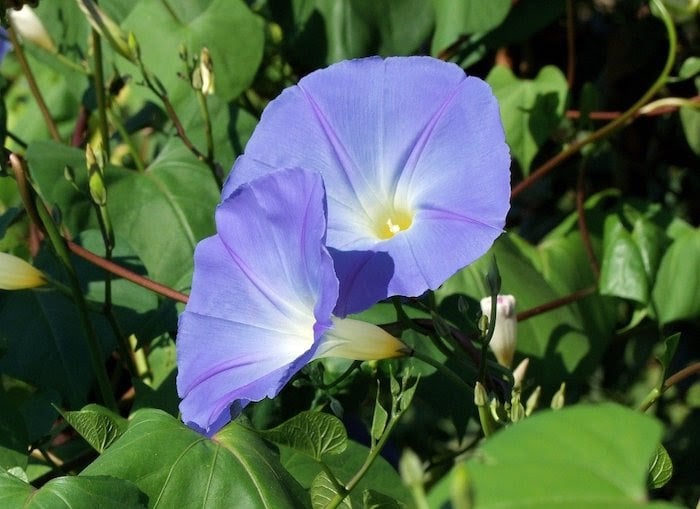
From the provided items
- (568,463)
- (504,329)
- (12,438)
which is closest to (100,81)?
(12,438)

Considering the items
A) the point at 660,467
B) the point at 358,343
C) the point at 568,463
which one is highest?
the point at 568,463

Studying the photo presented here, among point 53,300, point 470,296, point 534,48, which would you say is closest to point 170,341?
point 53,300

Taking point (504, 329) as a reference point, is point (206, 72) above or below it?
above

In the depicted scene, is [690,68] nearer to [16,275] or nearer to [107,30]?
[107,30]

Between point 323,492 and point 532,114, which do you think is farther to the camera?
point 532,114

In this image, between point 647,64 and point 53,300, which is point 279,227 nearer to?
point 53,300

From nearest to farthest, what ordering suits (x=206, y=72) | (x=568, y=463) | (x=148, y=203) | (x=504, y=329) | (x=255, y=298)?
(x=568, y=463) < (x=255, y=298) < (x=504, y=329) < (x=206, y=72) < (x=148, y=203)

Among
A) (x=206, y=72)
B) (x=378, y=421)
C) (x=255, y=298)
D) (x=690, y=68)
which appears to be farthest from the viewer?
(x=690, y=68)
